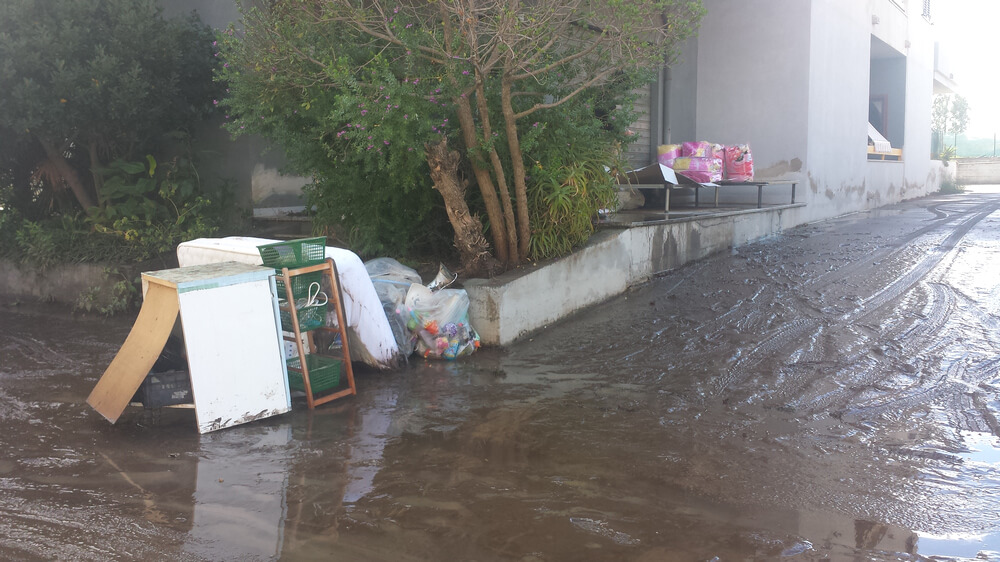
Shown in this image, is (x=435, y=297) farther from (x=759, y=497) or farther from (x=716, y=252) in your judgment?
(x=716, y=252)

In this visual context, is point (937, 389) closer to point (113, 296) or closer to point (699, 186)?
point (699, 186)

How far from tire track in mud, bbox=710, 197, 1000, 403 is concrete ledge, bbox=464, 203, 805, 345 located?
5.29 feet

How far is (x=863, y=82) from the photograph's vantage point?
14828 mm

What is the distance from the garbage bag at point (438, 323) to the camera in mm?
6230

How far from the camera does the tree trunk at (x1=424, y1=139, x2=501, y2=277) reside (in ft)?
21.6

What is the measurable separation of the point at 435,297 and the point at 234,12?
577 centimetres

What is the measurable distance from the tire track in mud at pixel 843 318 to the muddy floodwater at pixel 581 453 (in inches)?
1.3

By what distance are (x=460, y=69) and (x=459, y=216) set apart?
131 cm

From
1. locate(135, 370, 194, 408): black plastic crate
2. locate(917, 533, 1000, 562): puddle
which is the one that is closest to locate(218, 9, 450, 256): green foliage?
locate(135, 370, 194, 408): black plastic crate

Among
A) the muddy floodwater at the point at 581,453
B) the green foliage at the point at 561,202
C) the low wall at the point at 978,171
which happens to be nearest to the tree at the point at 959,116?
the low wall at the point at 978,171

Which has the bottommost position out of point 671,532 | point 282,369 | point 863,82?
point 671,532

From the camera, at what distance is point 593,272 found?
757 centimetres

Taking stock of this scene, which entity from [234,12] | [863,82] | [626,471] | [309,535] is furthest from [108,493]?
[863,82]

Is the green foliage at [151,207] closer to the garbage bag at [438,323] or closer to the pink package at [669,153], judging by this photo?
the garbage bag at [438,323]
